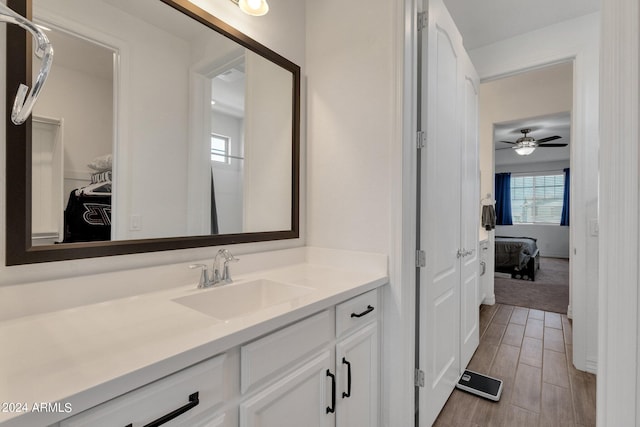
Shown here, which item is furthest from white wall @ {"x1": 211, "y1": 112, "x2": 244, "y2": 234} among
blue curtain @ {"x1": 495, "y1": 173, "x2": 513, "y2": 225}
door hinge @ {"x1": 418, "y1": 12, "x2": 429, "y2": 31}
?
blue curtain @ {"x1": 495, "y1": 173, "x2": 513, "y2": 225}

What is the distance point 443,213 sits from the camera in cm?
166

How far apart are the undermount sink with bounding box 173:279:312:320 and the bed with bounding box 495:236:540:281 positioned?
4932 mm

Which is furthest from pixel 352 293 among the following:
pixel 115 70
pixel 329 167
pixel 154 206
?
pixel 115 70

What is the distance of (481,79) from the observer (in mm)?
2771

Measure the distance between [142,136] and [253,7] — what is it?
84cm

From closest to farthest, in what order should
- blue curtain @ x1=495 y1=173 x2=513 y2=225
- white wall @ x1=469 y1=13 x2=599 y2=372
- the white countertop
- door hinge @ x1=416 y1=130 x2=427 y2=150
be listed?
the white countertop
door hinge @ x1=416 y1=130 x2=427 y2=150
white wall @ x1=469 y1=13 x2=599 y2=372
blue curtain @ x1=495 y1=173 x2=513 y2=225

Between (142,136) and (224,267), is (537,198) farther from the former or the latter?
(142,136)

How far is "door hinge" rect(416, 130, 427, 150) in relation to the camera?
1474 millimetres

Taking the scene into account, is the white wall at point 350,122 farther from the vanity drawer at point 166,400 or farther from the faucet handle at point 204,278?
the vanity drawer at point 166,400

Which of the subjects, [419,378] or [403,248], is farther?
[419,378]

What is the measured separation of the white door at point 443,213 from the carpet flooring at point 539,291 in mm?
2109

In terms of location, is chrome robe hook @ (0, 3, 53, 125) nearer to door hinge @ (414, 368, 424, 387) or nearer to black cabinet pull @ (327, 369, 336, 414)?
black cabinet pull @ (327, 369, 336, 414)

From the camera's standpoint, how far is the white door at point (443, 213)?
1488 millimetres

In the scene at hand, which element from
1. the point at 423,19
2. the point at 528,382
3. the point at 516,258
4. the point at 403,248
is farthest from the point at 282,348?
the point at 516,258
